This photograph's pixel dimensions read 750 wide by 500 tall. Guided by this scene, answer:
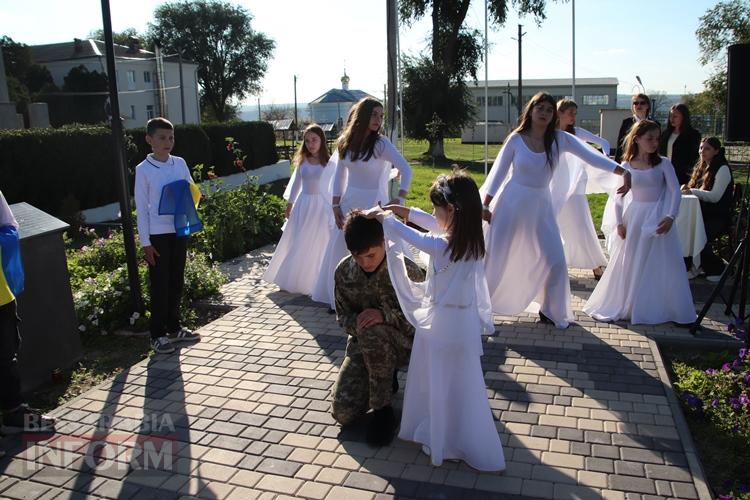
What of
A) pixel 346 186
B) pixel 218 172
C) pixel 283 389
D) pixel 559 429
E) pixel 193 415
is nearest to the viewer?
pixel 559 429

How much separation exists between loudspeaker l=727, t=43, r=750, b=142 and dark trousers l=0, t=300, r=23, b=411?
5.77 m

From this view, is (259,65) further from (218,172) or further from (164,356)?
(164,356)

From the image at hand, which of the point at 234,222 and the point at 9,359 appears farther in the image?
the point at 234,222

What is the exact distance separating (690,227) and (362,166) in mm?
4302

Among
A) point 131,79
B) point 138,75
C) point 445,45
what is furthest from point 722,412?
point 138,75

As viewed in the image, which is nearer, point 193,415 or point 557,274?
point 193,415

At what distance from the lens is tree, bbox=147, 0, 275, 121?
61438mm

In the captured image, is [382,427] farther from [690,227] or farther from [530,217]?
[690,227]

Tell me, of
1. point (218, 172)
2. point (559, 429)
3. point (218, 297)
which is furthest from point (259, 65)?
point (559, 429)

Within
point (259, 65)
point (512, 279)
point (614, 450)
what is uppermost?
point (259, 65)

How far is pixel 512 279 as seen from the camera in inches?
242

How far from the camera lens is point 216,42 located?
62156 mm

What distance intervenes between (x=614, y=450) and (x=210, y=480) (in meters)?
2.38

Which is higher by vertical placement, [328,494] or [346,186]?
[346,186]
